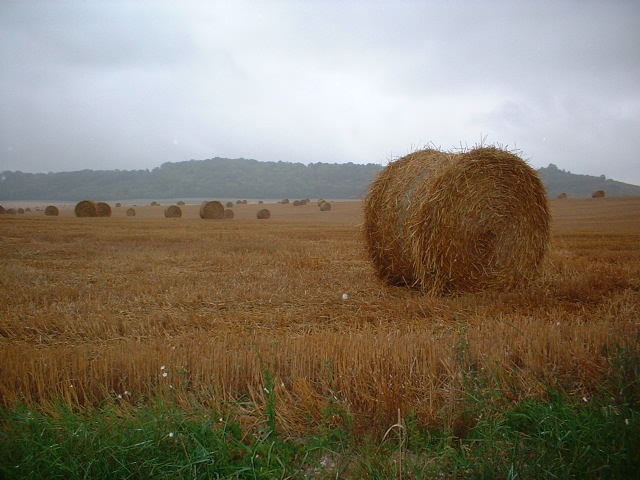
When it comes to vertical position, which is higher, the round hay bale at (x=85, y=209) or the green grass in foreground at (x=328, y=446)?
the round hay bale at (x=85, y=209)

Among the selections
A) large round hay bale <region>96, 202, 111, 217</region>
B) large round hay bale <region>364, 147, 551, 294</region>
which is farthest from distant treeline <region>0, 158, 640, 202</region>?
large round hay bale <region>364, 147, 551, 294</region>

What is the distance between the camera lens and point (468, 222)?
730cm

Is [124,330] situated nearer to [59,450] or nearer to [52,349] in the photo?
[52,349]

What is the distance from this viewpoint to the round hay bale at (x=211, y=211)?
33.3 metres

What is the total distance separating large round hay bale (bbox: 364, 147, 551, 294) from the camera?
7.23 metres

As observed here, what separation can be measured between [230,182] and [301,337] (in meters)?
106

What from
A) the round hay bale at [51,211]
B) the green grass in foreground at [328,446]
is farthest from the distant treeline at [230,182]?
the green grass in foreground at [328,446]

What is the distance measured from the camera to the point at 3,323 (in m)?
5.07

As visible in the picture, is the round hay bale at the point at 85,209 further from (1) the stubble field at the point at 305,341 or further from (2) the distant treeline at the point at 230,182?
(2) the distant treeline at the point at 230,182

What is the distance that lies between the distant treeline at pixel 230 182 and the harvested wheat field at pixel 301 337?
221 feet

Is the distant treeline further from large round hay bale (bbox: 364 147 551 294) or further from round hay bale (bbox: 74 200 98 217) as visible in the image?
large round hay bale (bbox: 364 147 551 294)

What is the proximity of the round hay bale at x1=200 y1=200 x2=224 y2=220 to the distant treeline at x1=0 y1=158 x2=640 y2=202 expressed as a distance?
4231 cm

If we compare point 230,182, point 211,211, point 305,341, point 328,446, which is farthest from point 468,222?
point 230,182

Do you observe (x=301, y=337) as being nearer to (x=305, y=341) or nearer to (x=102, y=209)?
(x=305, y=341)
